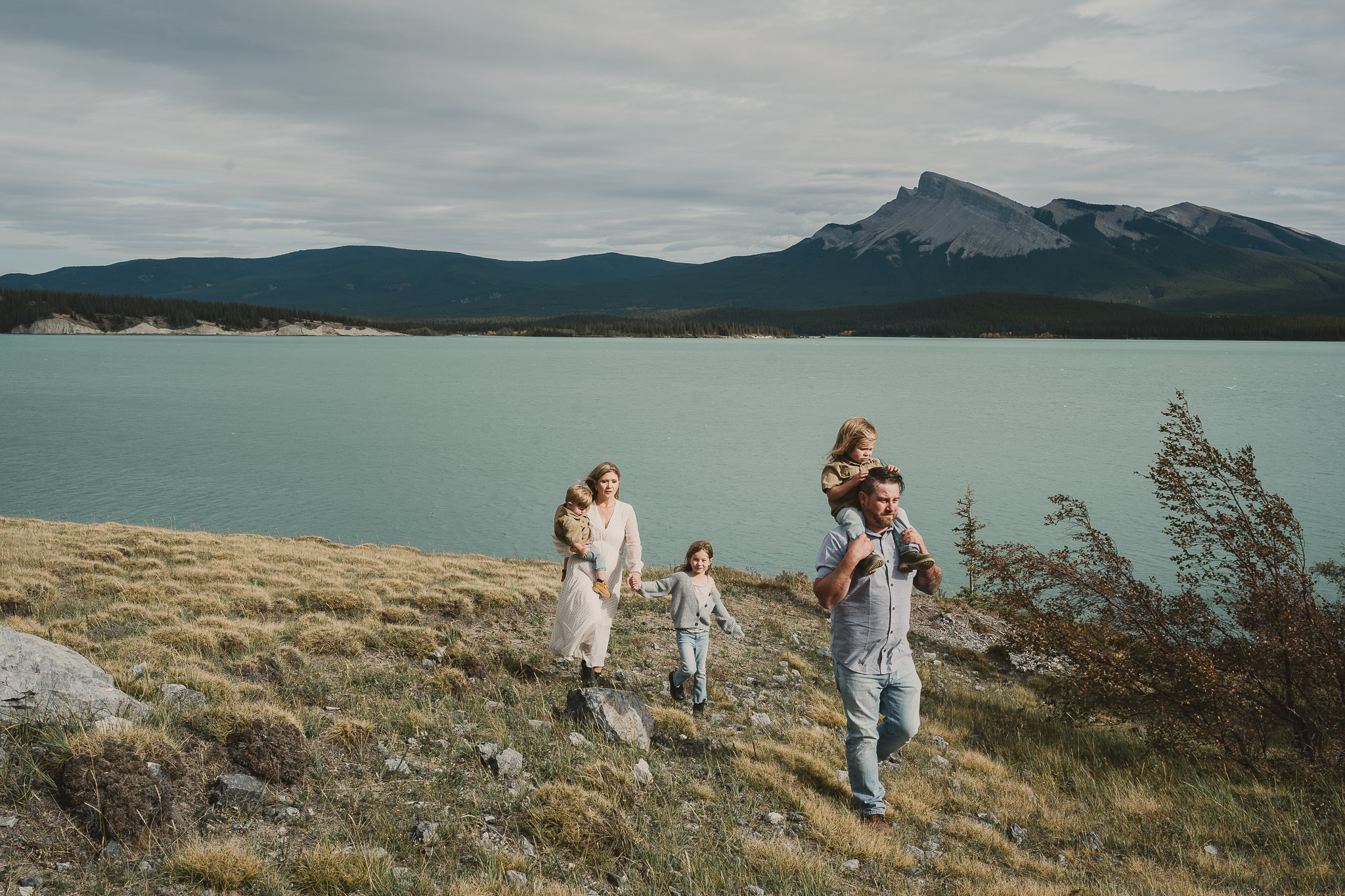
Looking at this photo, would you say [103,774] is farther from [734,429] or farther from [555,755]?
[734,429]

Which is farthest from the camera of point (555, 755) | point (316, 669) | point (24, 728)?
point (316, 669)

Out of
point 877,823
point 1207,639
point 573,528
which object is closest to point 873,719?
point 877,823

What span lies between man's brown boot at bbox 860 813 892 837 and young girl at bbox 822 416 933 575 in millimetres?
2106

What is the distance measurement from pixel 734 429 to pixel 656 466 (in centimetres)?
1771

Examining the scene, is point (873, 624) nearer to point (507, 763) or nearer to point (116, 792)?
point (507, 763)

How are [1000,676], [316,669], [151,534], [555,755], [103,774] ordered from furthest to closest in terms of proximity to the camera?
[151,534]
[1000,676]
[316,669]
[555,755]
[103,774]

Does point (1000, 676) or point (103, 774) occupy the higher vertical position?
point (103, 774)

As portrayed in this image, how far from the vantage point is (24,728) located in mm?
5965

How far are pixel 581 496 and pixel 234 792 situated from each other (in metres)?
3.94

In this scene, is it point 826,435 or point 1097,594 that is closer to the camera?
point 1097,594

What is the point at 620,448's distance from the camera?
5500 centimetres

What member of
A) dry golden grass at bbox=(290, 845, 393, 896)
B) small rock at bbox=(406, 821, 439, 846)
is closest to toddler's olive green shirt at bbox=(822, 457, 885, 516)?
small rock at bbox=(406, 821, 439, 846)

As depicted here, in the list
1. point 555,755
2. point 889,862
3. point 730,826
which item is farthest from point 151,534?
point 889,862

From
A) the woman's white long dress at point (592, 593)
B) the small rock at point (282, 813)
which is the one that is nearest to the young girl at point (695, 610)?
the woman's white long dress at point (592, 593)
